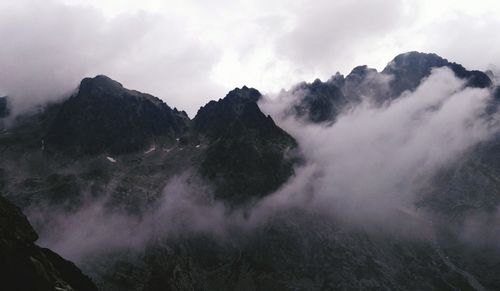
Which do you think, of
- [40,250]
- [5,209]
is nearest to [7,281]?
[40,250]

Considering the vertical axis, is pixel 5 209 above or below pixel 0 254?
above

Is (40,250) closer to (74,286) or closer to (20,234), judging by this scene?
(20,234)

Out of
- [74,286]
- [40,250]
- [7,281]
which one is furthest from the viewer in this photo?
[74,286]

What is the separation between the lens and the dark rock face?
81438mm

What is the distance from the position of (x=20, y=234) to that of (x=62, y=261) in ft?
34.5

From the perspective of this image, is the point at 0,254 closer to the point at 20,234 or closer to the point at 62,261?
the point at 20,234

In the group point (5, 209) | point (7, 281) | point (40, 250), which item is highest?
point (5, 209)

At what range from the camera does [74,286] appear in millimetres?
96625

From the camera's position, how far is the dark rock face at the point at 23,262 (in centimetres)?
8144

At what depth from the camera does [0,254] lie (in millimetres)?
81875

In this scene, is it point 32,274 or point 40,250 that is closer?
point 32,274

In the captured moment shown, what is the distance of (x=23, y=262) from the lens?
8331 centimetres

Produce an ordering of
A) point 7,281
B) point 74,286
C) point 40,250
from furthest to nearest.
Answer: point 74,286, point 40,250, point 7,281

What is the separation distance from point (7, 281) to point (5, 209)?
16.3 m
